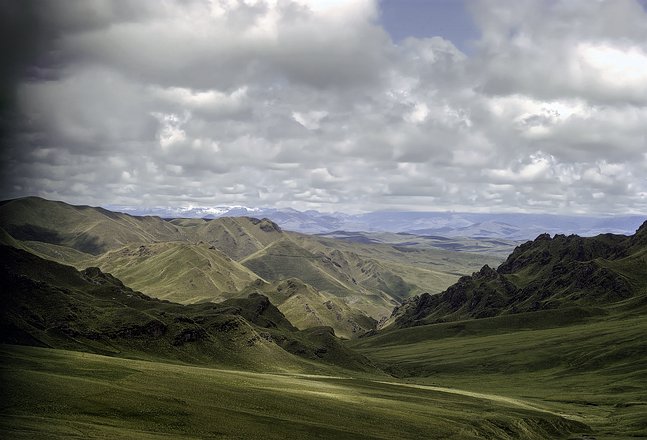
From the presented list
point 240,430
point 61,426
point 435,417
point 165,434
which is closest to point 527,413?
point 435,417

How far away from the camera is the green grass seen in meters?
105

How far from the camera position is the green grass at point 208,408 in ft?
346

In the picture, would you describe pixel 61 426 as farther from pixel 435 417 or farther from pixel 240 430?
pixel 435 417

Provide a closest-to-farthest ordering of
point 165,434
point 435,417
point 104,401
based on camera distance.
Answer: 1. point 165,434
2. point 104,401
3. point 435,417

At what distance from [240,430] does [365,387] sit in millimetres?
84262

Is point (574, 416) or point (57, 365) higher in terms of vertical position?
point (57, 365)

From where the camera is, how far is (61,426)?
319ft

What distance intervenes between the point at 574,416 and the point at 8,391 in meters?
156

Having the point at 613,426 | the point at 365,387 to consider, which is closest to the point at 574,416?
the point at 613,426

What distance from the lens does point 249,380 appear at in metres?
166

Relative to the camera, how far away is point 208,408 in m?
125

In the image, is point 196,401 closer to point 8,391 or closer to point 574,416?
point 8,391

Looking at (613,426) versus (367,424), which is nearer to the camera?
(367,424)

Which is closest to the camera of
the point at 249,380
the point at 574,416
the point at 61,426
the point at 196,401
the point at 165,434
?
the point at 61,426
